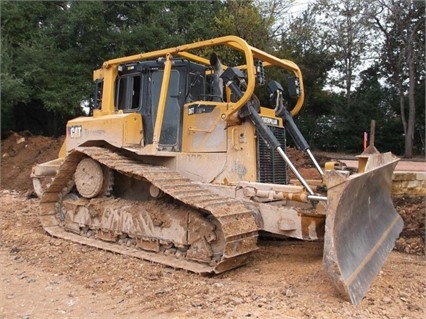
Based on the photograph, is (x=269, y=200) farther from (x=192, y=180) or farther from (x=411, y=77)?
(x=411, y=77)

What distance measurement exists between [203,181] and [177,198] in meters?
0.99

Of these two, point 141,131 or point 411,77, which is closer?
point 141,131

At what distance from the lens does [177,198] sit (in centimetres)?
525

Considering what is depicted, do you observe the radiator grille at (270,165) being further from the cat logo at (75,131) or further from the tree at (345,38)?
the tree at (345,38)

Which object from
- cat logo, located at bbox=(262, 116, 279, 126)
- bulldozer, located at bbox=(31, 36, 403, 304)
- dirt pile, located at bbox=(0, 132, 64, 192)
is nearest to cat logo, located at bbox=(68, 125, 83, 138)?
bulldozer, located at bbox=(31, 36, 403, 304)

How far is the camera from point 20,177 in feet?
46.6

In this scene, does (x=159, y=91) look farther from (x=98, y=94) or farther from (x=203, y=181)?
(x=203, y=181)

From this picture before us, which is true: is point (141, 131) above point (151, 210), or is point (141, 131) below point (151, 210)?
above

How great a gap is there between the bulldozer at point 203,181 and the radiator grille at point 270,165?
0.06 feet

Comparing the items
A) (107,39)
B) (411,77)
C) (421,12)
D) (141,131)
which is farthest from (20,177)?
(421,12)

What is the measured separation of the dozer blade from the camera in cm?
406

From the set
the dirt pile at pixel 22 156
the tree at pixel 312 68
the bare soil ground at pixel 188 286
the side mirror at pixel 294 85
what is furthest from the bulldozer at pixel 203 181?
the tree at pixel 312 68

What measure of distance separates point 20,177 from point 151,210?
988cm

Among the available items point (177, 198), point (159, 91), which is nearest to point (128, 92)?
point (159, 91)
